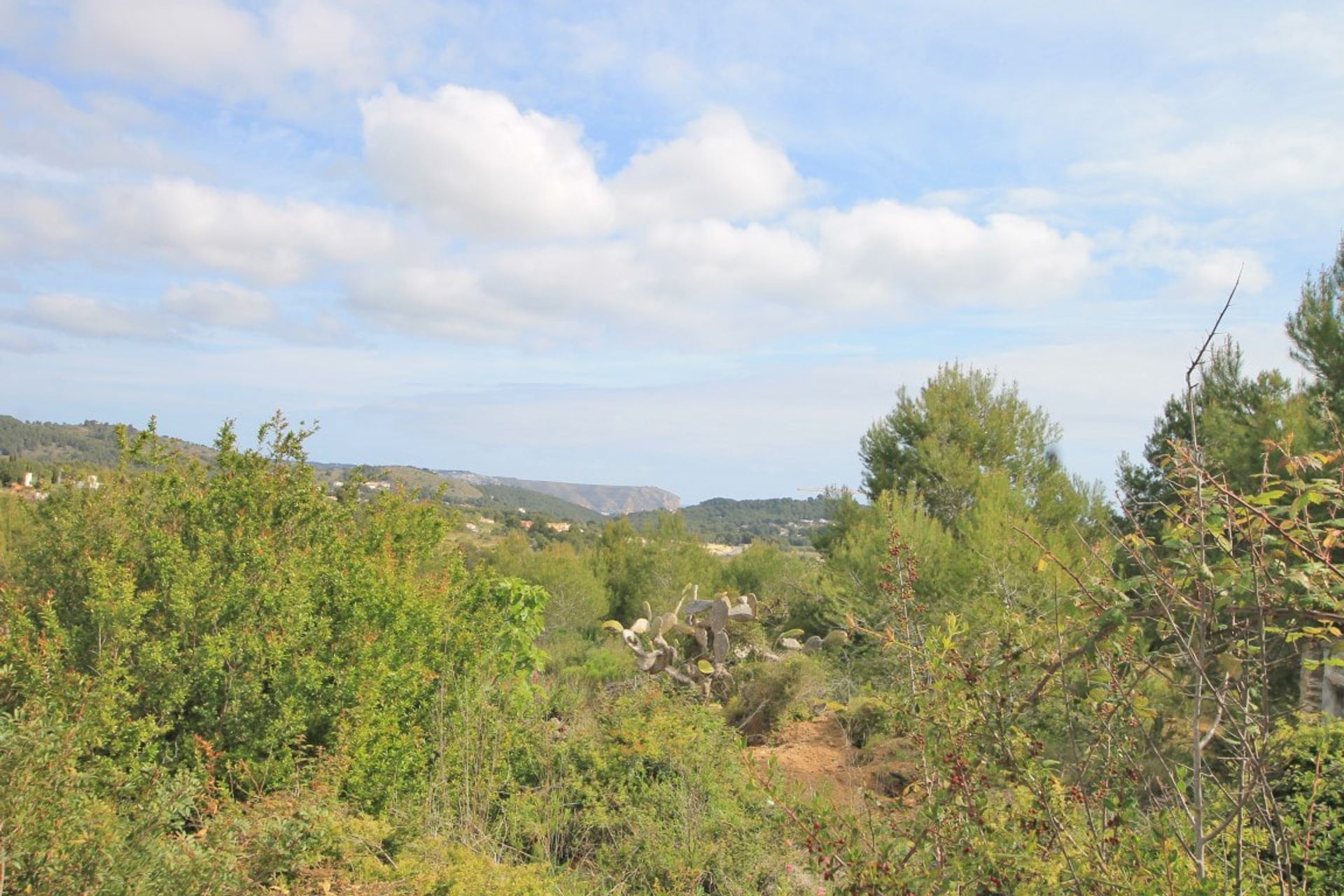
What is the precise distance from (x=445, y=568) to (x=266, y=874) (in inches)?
142

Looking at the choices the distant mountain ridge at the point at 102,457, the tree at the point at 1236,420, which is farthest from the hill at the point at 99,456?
the tree at the point at 1236,420

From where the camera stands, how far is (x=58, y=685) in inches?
194

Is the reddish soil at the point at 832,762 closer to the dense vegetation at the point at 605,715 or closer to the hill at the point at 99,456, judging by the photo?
the dense vegetation at the point at 605,715

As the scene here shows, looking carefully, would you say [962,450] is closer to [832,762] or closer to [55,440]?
[832,762]

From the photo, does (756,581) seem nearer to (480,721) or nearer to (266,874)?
(480,721)

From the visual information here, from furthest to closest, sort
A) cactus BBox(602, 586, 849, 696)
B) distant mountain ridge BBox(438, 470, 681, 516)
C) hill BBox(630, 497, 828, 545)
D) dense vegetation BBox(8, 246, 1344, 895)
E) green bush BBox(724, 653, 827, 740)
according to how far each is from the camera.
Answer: distant mountain ridge BBox(438, 470, 681, 516), hill BBox(630, 497, 828, 545), cactus BBox(602, 586, 849, 696), green bush BBox(724, 653, 827, 740), dense vegetation BBox(8, 246, 1344, 895)

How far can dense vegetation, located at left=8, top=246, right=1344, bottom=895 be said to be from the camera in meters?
2.42

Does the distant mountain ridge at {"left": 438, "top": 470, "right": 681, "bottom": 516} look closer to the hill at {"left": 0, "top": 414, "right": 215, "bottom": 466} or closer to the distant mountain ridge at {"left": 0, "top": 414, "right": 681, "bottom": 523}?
the distant mountain ridge at {"left": 0, "top": 414, "right": 681, "bottom": 523}

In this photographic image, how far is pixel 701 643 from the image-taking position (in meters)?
11.6

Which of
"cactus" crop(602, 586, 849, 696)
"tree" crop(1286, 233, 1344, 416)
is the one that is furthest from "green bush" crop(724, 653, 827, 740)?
"tree" crop(1286, 233, 1344, 416)

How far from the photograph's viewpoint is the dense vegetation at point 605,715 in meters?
2.42

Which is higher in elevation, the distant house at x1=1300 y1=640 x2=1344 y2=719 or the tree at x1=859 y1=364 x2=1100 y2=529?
the tree at x1=859 y1=364 x2=1100 y2=529

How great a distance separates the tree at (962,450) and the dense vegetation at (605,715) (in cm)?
1040

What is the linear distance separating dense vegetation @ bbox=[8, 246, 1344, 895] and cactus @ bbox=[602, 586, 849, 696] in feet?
0.23
